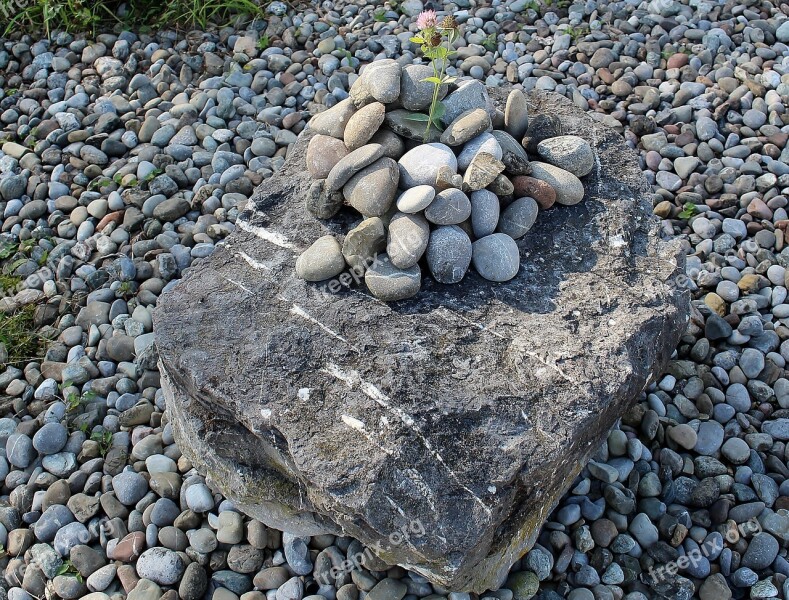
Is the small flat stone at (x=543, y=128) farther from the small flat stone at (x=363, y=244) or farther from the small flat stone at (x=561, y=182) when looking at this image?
the small flat stone at (x=363, y=244)

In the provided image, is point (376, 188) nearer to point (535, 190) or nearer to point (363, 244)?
point (363, 244)

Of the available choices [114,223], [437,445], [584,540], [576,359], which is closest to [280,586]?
[437,445]

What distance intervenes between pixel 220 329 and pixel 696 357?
2041mm

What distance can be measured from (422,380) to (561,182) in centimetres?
105

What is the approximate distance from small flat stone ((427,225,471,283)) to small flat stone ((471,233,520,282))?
0.16 feet

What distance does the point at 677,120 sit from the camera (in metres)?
4.41

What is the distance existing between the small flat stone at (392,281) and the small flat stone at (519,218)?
16.8 inches

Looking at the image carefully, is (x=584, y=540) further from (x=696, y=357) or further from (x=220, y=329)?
(x=220, y=329)

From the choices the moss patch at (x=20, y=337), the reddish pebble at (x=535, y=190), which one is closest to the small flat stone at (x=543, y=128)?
→ the reddish pebble at (x=535, y=190)

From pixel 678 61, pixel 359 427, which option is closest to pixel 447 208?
pixel 359 427

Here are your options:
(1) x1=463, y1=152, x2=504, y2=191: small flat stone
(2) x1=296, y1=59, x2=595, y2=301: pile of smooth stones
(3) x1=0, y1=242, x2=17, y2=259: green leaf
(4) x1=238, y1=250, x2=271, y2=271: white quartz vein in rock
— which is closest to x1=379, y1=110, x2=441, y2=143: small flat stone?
(2) x1=296, y1=59, x2=595, y2=301: pile of smooth stones

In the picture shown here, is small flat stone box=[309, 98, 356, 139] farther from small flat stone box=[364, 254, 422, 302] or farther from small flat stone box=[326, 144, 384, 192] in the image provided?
small flat stone box=[364, 254, 422, 302]

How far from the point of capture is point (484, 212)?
2.86 m

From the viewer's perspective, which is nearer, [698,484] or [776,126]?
[698,484]
